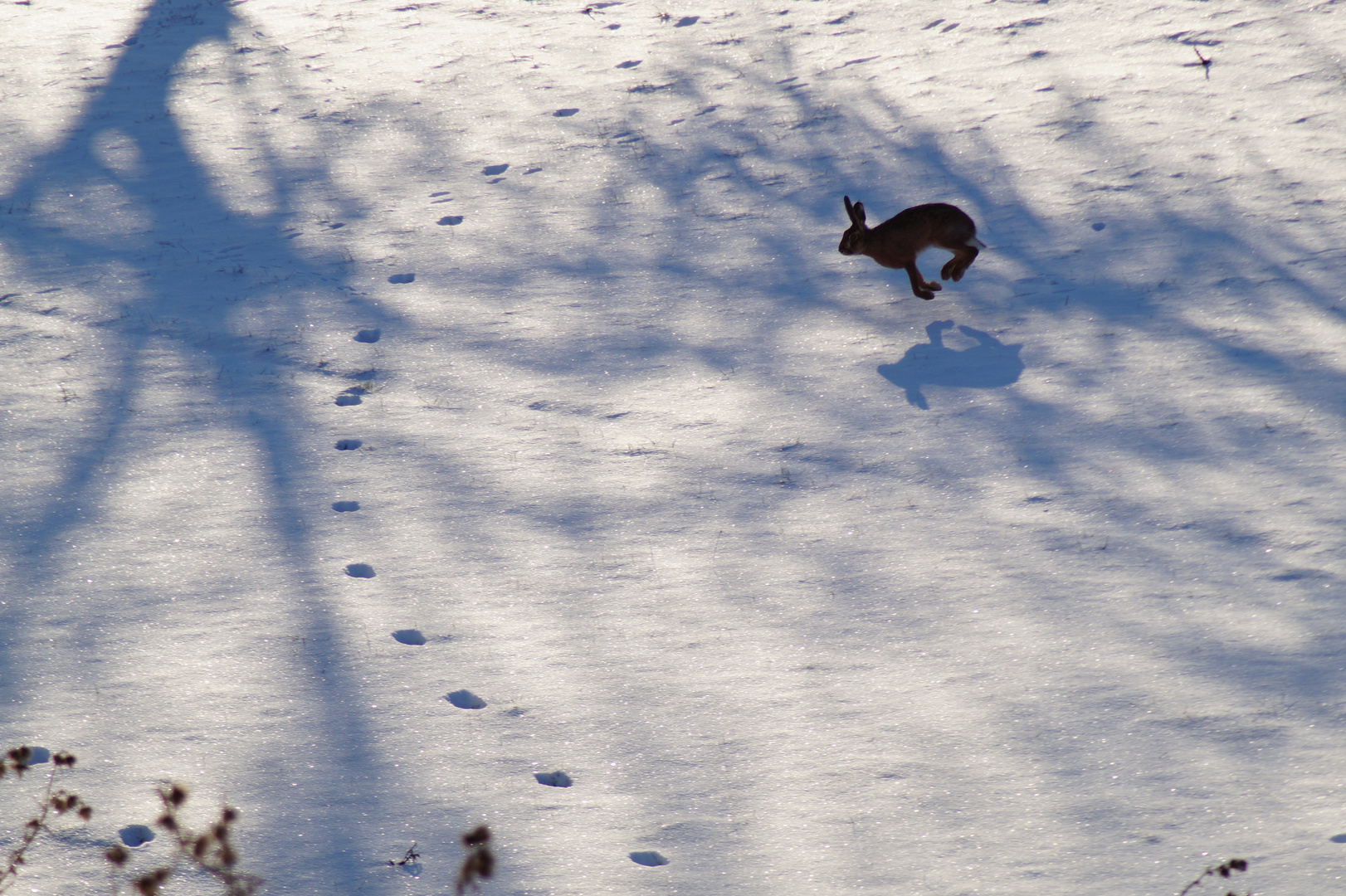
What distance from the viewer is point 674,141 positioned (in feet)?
28.6

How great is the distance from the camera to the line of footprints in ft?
10.8

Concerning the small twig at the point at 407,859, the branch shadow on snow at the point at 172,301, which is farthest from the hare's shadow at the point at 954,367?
the small twig at the point at 407,859

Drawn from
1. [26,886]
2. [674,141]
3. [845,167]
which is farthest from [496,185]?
[26,886]

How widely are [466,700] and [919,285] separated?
3934 millimetres

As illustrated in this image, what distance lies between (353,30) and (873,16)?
5.59m

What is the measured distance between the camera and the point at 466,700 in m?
3.92

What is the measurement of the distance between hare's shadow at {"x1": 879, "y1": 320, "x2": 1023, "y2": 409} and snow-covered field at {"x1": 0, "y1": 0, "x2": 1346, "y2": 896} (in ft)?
0.11

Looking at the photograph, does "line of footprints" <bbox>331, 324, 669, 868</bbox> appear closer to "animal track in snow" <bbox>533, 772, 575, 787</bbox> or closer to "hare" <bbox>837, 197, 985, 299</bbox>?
"animal track in snow" <bbox>533, 772, 575, 787</bbox>

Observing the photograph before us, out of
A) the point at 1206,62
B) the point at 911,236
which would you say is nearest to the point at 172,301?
the point at 911,236

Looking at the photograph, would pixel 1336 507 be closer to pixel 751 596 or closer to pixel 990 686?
pixel 990 686

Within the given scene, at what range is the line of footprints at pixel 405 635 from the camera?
10.8 ft

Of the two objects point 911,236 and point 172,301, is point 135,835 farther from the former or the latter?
point 911,236

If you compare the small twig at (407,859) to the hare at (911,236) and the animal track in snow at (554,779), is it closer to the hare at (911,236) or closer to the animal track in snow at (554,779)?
the animal track in snow at (554,779)

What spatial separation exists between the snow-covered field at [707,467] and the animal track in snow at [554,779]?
0.06m
